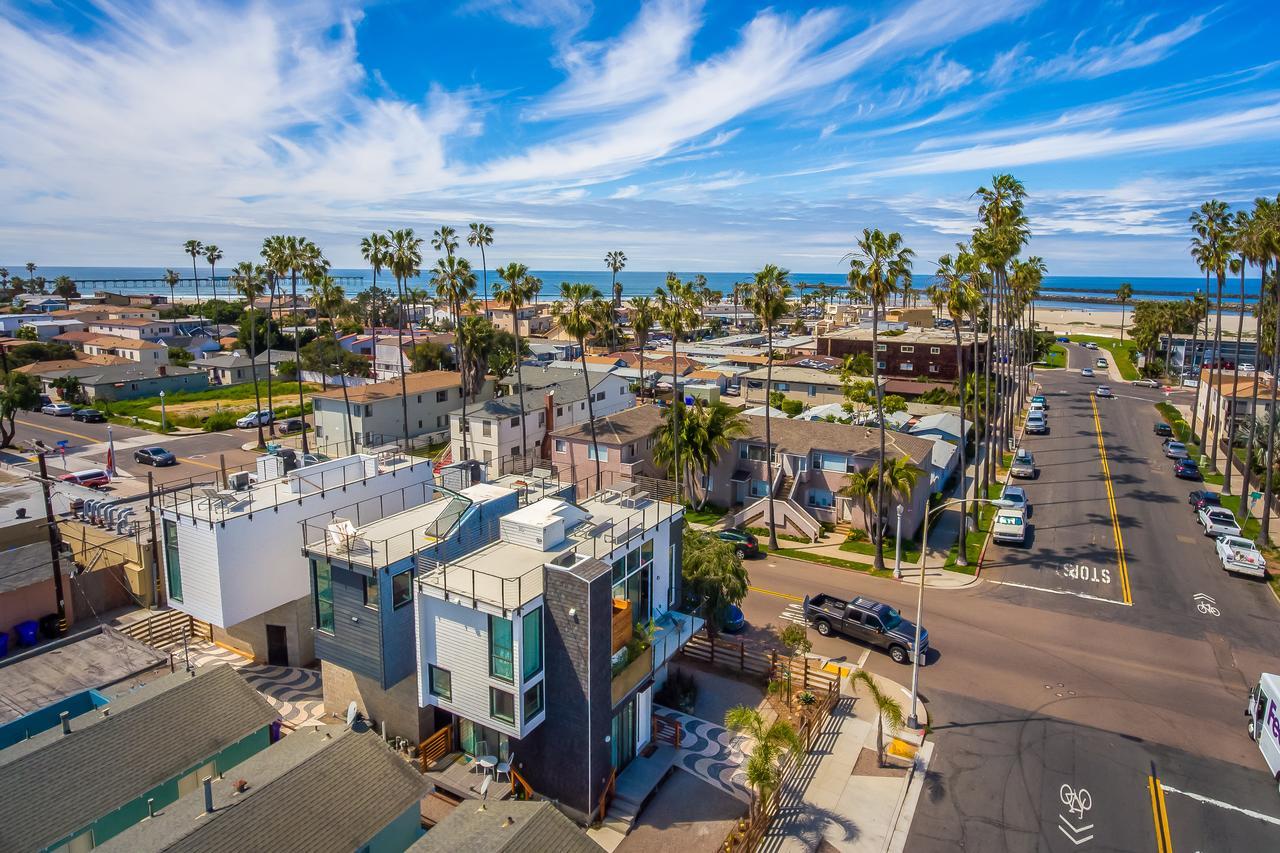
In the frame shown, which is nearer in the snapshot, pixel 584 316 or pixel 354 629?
pixel 354 629

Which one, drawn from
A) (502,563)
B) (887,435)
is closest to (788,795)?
(502,563)

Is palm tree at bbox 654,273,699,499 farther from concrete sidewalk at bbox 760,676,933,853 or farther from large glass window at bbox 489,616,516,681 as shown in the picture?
large glass window at bbox 489,616,516,681

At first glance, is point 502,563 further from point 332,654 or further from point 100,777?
point 100,777

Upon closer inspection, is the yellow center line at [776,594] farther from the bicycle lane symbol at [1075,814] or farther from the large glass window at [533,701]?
the large glass window at [533,701]

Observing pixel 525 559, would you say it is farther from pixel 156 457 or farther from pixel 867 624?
pixel 156 457

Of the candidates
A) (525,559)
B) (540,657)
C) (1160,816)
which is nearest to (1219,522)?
(1160,816)

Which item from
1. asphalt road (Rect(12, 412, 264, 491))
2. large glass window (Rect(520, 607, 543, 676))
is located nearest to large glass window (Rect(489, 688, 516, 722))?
large glass window (Rect(520, 607, 543, 676))

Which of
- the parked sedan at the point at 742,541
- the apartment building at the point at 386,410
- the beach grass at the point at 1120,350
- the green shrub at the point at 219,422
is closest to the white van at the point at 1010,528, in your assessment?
the parked sedan at the point at 742,541
